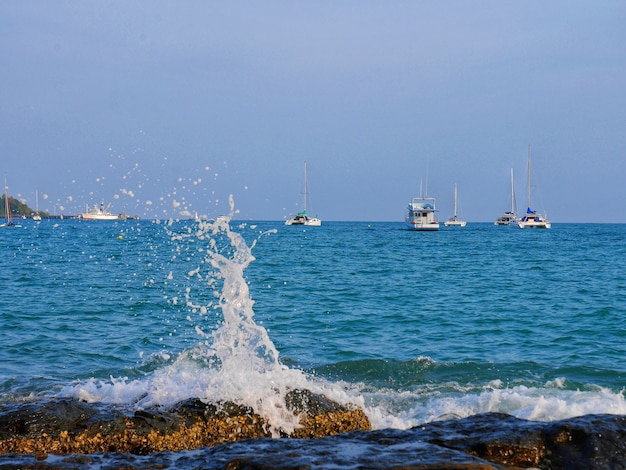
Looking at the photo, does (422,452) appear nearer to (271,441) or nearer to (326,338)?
(271,441)

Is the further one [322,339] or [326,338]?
[326,338]

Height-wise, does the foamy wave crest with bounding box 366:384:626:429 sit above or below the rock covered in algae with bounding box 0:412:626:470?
below

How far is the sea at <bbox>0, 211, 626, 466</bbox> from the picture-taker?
826 cm

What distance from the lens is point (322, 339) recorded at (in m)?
14.4

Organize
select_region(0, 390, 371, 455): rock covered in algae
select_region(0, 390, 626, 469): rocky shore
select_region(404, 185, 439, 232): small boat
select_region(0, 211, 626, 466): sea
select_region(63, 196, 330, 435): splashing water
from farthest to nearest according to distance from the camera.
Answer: select_region(404, 185, 439, 232): small boat → select_region(0, 211, 626, 466): sea → select_region(63, 196, 330, 435): splashing water → select_region(0, 390, 371, 455): rock covered in algae → select_region(0, 390, 626, 469): rocky shore

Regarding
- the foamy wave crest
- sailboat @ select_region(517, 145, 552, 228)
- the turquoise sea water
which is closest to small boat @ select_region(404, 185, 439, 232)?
sailboat @ select_region(517, 145, 552, 228)

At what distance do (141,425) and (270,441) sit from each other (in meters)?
1.63

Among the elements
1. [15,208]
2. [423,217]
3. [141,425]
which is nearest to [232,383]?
[141,425]

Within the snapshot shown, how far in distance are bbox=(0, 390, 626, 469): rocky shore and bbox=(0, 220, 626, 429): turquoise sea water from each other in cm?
53

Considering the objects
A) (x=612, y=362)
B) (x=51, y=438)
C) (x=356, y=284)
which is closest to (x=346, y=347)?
(x=612, y=362)

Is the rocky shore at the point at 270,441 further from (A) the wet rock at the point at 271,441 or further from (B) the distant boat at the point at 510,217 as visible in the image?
(B) the distant boat at the point at 510,217

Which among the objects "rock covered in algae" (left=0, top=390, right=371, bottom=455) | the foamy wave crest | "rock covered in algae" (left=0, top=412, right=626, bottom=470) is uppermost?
"rock covered in algae" (left=0, top=412, right=626, bottom=470)

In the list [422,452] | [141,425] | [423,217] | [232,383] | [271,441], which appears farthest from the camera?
[423,217]

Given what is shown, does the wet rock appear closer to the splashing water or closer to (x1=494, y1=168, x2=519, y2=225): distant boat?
the splashing water
